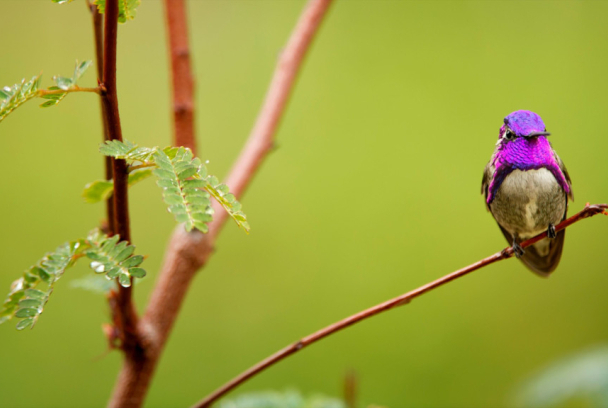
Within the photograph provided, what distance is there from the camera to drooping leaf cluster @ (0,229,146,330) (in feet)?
1.80

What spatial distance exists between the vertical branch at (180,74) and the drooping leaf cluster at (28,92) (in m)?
0.44

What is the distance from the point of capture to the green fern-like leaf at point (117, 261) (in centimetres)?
55

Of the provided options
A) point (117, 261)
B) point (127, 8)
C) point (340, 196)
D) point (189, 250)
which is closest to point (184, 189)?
point (117, 261)

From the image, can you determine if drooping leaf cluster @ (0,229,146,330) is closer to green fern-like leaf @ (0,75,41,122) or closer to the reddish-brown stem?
the reddish-brown stem

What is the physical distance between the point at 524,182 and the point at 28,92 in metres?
0.72

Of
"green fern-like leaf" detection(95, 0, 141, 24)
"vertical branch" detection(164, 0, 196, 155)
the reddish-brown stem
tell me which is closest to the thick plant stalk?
the reddish-brown stem

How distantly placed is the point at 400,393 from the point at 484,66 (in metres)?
1.69

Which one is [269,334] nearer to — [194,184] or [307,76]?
[307,76]

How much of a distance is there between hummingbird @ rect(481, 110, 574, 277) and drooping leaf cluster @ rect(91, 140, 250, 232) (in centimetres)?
42

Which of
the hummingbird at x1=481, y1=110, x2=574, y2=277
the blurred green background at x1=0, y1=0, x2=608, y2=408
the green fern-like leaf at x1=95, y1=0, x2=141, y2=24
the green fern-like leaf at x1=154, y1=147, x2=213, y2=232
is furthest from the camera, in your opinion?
the blurred green background at x1=0, y1=0, x2=608, y2=408

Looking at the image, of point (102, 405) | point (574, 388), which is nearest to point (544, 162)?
point (574, 388)

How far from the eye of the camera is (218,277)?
2.79 meters

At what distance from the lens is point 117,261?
568 millimetres

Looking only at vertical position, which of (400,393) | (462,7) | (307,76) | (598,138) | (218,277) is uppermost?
(462,7)
